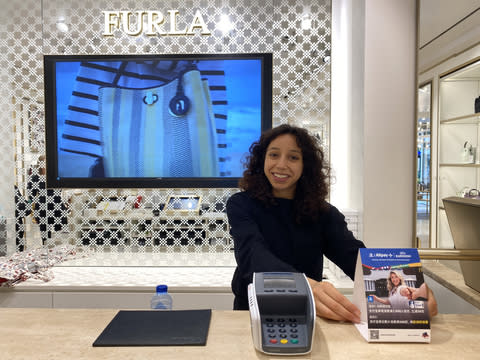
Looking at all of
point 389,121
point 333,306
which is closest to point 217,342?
point 333,306

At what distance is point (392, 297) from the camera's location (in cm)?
93

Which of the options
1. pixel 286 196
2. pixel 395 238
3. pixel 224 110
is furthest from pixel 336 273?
pixel 224 110

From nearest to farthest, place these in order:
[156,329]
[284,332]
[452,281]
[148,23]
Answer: [284,332] → [156,329] → [452,281] → [148,23]

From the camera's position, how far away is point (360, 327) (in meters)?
0.98

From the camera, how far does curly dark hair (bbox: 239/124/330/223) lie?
1692 millimetres

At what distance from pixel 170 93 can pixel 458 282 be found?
2.46 m

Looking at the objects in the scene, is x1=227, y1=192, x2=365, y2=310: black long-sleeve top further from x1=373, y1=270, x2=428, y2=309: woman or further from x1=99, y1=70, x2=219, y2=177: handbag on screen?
x1=99, y1=70, x2=219, y2=177: handbag on screen

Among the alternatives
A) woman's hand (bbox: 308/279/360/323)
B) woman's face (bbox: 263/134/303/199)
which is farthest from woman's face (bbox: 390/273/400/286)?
woman's face (bbox: 263/134/303/199)

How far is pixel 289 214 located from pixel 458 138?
147cm

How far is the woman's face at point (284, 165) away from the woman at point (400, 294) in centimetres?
86

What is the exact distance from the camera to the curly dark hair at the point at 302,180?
5.55 ft

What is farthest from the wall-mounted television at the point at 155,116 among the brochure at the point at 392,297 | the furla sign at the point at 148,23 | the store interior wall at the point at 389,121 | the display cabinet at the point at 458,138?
the brochure at the point at 392,297

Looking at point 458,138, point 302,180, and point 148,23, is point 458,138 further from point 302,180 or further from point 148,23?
point 148,23

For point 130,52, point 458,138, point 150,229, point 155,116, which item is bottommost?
point 150,229
